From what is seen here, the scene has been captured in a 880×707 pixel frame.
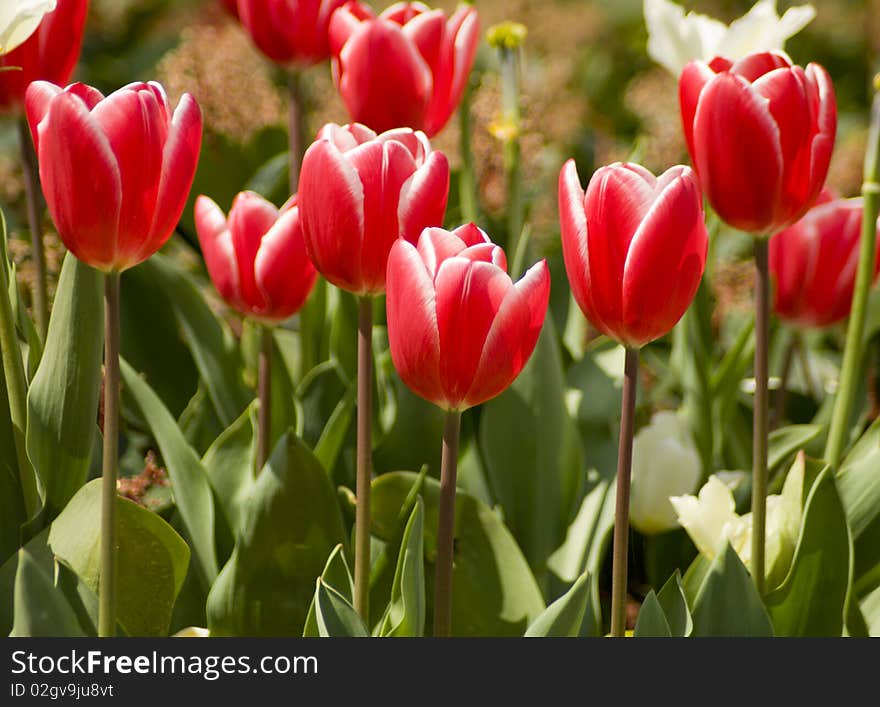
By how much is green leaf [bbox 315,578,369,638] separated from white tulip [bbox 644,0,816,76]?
1.69 ft

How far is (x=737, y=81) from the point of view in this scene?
723 mm

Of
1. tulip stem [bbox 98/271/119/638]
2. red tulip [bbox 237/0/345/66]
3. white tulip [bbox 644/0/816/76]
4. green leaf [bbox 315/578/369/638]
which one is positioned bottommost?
green leaf [bbox 315/578/369/638]

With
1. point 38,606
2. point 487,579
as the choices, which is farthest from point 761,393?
point 38,606

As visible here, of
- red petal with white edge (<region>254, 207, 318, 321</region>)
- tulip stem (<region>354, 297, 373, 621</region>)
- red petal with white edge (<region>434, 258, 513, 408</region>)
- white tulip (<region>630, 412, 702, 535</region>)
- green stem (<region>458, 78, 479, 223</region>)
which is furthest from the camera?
green stem (<region>458, 78, 479, 223</region>)

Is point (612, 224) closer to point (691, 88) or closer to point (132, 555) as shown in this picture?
point (691, 88)

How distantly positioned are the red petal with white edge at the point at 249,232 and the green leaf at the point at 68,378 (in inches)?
4.1

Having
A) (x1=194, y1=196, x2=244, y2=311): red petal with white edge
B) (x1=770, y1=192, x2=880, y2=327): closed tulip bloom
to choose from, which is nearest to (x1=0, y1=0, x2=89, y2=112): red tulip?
(x1=194, y1=196, x2=244, y2=311): red petal with white edge

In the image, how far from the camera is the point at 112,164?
62cm

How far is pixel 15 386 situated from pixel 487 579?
343 millimetres

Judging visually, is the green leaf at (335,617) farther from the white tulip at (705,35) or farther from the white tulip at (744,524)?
the white tulip at (705,35)

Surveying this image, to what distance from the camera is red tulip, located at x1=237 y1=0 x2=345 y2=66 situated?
39.0 inches

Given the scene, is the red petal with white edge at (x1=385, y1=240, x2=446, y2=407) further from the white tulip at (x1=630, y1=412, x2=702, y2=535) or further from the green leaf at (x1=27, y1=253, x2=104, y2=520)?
the white tulip at (x1=630, y1=412, x2=702, y2=535)

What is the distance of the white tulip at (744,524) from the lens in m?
0.83

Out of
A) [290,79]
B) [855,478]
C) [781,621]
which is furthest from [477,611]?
[290,79]
